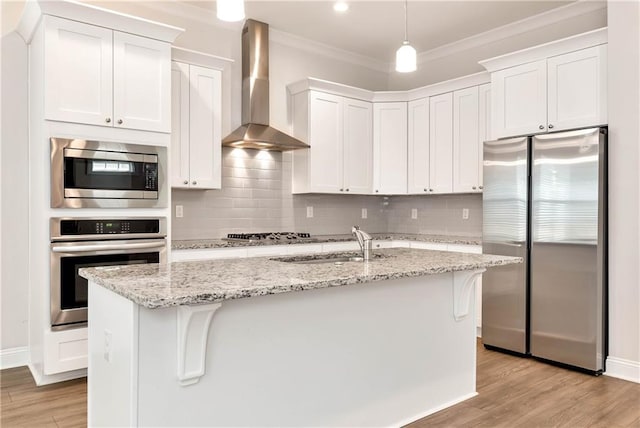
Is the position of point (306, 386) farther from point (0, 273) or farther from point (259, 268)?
point (0, 273)

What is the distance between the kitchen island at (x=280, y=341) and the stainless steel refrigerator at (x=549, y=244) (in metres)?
1.12

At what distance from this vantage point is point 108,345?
6.26 ft

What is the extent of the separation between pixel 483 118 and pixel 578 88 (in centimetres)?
101

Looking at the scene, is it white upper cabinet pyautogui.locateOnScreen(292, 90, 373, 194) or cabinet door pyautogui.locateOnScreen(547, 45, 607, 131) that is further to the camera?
white upper cabinet pyautogui.locateOnScreen(292, 90, 373, 194)

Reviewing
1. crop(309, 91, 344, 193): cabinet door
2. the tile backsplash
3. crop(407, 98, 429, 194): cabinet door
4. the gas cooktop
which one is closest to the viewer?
the gas cooktop

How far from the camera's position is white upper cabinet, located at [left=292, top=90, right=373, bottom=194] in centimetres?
485

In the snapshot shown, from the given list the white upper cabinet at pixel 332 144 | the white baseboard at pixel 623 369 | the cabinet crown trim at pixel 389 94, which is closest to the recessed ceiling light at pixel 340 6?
the cabinet crown trim at pixel 389 94

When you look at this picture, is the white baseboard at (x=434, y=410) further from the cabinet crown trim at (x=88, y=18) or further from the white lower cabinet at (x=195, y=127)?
the cabinet crown trim at (x=88, y=18)

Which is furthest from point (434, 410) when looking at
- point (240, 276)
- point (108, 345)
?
point (108, 345)

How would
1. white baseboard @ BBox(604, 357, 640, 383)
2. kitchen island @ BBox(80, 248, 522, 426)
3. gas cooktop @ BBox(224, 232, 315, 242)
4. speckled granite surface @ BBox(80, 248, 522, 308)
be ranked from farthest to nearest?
gas cooktop @ BBox(224, 232, 315, 242)
white baseboard @ BBox(604, 357, 640, 383)
kitchen island @ BBox(80, 248, 522, 426)
speckled granite surface @ BBox(80, 248, 522, 308)

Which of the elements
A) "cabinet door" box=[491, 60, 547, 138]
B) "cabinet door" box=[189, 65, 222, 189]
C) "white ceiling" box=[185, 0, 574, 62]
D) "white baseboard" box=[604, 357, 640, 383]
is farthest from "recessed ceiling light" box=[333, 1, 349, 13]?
"white baseboard" box=[604, 357, 640, 383]

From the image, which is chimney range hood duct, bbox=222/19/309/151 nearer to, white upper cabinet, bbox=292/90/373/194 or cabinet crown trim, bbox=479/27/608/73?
white upper cabinet, bbox=292/90/373/194

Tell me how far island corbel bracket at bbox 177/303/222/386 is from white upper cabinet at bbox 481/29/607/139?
10.4 ft

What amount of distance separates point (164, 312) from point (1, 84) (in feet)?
9.12
